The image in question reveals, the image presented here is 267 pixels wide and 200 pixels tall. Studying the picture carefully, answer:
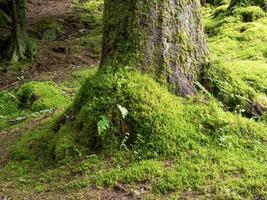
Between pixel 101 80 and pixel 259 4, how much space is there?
1188 cm

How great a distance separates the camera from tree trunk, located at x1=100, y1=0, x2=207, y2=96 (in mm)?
6801

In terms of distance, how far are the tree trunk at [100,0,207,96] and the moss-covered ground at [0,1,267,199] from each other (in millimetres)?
190

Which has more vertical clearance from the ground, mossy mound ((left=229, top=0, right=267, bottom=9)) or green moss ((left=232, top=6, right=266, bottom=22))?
mossy mound ((left=229, top=0, right=267, bottom=9))

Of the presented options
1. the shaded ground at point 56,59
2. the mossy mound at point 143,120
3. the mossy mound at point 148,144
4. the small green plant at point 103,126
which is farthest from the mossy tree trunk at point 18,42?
the small green plant at point 103,126

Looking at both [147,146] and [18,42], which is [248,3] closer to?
[18,42]

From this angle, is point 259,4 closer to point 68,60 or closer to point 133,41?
point 68,60

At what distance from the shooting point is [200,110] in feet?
21.7

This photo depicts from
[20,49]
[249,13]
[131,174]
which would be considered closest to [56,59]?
[20,49]

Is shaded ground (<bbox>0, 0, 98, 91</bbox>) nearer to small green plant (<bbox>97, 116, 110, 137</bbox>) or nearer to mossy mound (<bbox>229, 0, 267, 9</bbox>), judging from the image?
mossy mound (<bbox>229, 0, 267, 9</bbox>)

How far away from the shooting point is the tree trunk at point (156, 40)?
680cm

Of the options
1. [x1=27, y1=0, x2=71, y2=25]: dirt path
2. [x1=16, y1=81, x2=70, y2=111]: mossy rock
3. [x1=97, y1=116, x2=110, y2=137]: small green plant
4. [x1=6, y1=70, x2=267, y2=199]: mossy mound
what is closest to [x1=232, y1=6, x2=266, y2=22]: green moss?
[x1=16, y1=81, x2=70, y2=111]: mossy rock

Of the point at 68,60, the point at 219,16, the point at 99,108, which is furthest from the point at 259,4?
the point at 99,108

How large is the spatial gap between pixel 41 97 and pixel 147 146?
6.26 m

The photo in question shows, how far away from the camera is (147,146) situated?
245 inches
